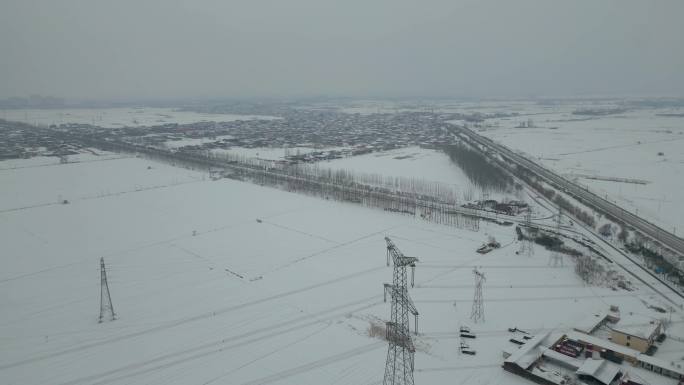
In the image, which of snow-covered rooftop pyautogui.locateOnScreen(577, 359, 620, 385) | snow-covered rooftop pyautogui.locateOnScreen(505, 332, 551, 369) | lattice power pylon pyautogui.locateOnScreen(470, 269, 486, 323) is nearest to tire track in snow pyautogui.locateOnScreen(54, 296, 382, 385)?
lattice power pylon pyautogui.locateOnScreen(470, 269, 486, 323)

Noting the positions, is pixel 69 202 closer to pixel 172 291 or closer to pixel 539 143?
pixel 172 291

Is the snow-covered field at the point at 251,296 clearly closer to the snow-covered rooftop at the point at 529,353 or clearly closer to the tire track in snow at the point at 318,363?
the tire track in snow at the point at 318,363

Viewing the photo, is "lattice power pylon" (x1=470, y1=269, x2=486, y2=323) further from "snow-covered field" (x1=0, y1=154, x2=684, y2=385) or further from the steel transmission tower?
the steel transmission tower

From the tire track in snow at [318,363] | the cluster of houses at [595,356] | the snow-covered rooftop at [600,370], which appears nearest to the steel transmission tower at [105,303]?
the tire track in snow at [318,363]

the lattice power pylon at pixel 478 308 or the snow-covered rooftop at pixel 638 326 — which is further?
the lattice power pylon at pixel 478 308

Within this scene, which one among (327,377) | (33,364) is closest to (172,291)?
(33,364)

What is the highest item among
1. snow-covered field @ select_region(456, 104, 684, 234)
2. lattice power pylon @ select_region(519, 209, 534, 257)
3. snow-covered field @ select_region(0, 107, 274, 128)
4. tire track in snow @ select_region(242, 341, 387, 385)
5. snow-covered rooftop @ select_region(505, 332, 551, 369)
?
snow-covered field @ select_region(0, 107, 274, 128)

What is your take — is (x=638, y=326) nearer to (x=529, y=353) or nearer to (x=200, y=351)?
(x=529, y=353)

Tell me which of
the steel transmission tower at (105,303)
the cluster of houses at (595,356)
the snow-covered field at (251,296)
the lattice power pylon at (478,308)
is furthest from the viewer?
the steel transmission tower at (105,303)
